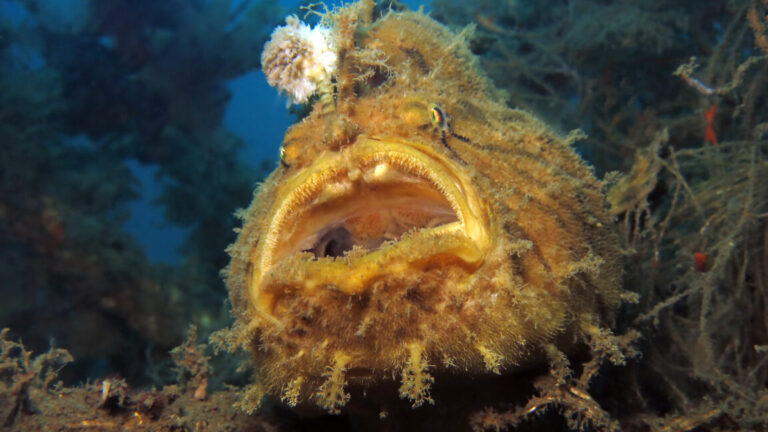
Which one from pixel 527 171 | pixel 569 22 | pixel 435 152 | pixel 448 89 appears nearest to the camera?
pixel 435 152

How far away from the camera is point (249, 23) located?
17109 millimetres

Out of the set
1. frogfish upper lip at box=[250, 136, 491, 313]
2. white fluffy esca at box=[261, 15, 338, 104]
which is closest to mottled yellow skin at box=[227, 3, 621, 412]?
frogfish upper lip at box=[250, 136, 491, 313]

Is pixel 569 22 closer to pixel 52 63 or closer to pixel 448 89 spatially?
pixel 448 89

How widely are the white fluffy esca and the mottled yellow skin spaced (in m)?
0.34

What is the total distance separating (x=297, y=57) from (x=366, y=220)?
1366 mm

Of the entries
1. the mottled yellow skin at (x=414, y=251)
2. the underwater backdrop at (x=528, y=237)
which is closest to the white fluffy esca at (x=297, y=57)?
the underwater backdrop at (x=528, y=237)

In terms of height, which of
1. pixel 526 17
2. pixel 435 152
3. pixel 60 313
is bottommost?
pixel 435 152

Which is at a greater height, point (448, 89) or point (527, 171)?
point (448, 89)

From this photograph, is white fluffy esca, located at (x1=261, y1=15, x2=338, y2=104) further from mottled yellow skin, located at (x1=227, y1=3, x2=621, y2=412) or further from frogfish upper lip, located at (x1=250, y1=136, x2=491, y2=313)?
frogfish upper lip, located at (x1=250, y1=136, x2=491, y2=313)

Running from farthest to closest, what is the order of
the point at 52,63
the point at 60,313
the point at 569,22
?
the point at 52,63, the point at 60,313, the point at 569,22

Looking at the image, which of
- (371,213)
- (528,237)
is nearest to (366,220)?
(371,213)

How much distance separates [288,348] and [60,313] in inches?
459

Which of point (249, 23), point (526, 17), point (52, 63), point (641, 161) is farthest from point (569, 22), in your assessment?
point (52, 63)

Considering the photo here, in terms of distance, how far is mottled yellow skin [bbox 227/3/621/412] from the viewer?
2246 mm
